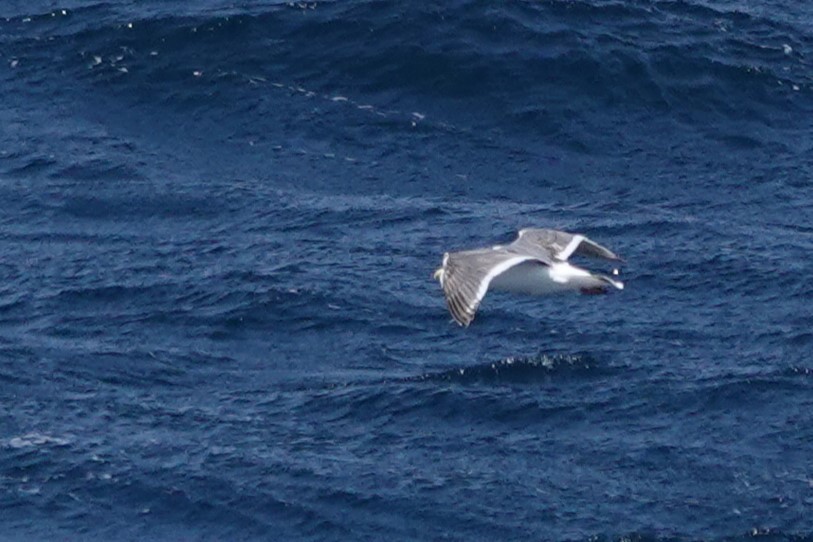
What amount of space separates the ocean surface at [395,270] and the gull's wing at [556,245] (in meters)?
4.17

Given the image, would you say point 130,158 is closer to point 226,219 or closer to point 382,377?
point 226,219

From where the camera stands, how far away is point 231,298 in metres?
37.4

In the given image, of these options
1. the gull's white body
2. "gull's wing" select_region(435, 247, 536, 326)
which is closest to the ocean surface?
the gull's white body

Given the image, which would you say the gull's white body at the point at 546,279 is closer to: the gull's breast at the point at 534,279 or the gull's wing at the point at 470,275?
the gull's breast at the point at 534,279

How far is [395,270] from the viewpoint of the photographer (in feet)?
124

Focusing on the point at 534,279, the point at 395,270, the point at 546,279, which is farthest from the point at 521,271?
the point at 395,270

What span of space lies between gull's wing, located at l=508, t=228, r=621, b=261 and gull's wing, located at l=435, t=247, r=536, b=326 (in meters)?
1.17

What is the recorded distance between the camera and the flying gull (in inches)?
1039

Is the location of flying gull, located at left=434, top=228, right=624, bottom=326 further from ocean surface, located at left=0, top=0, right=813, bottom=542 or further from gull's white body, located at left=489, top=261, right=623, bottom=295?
ocean surface, located at left=0, top=0, right=813, bottom=542

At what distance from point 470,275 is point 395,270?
11.1 m

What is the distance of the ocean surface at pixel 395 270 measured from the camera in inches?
1249

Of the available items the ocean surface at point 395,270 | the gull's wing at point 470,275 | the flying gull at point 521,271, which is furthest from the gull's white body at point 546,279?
the ocean surface at point 395,270

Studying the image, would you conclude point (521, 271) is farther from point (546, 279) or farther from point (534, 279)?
point (546, 279)

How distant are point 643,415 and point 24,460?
9895mm
